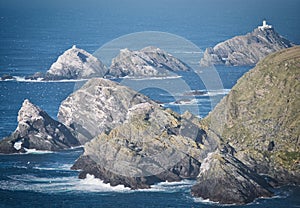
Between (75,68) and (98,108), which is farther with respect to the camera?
(75,68)

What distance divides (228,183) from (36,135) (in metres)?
34.6

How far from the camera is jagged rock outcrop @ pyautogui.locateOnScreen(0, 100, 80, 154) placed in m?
137

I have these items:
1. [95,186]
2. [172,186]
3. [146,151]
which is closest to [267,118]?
[146,151]

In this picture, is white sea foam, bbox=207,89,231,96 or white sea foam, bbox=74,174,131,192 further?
white sea foam, bbox=207,89,231,96

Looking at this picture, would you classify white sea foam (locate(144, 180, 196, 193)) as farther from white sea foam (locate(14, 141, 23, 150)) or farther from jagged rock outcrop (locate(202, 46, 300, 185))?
white sea foam (locate(14, 141, 23, 150))

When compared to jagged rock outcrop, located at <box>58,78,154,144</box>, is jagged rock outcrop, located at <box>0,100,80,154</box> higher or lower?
lower

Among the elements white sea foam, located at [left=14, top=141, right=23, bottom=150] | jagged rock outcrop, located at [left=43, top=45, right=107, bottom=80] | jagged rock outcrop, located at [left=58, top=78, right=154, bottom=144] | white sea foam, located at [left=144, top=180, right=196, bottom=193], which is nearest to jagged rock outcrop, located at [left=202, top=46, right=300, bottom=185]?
white sea foam, located at [left=144, top=180, right=196, bottom=193]

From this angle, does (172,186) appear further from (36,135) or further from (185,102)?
(185,102)

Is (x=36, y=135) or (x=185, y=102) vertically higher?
(x=185, y=102)

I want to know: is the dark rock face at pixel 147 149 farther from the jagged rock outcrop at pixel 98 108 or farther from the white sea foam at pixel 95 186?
the jagged rock outcrop at pixel 98 108

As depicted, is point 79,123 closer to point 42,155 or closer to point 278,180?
point 42,155

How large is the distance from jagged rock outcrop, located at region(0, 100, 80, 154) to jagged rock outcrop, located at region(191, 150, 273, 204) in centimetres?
2728

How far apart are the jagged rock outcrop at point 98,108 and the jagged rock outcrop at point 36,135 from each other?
3.09 metres

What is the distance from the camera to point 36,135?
138 metres
